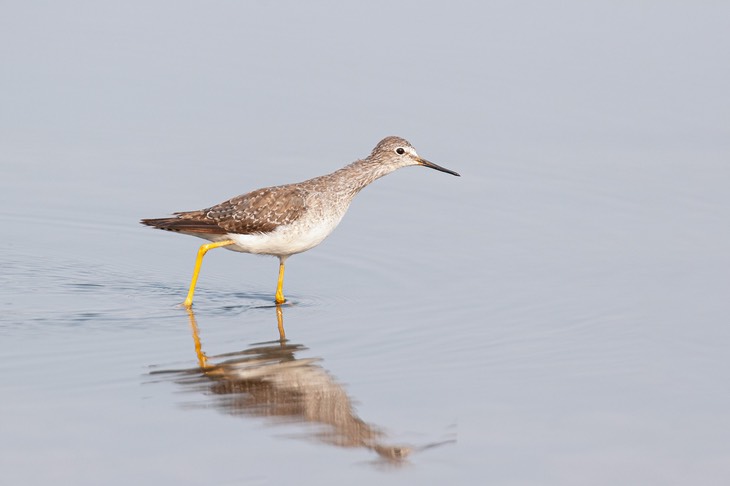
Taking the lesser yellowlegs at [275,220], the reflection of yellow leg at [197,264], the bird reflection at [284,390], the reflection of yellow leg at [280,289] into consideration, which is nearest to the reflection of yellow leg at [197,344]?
the bird reflection at [284,390]

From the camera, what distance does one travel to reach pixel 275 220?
49.9 ft

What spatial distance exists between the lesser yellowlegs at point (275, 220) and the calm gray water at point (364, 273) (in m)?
0.53

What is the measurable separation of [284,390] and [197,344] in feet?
5.25

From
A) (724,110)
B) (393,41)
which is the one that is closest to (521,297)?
(724,110)

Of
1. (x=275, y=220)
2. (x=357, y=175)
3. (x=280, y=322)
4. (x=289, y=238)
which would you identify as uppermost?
(x=357, y=175)

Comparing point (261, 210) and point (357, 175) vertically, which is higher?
point (357, 175)

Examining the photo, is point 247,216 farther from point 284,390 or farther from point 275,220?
point 284,390

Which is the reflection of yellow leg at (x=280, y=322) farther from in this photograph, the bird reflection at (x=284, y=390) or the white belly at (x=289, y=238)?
the white belly at (x=289, y=238)

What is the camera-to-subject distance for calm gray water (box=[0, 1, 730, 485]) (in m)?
10.5

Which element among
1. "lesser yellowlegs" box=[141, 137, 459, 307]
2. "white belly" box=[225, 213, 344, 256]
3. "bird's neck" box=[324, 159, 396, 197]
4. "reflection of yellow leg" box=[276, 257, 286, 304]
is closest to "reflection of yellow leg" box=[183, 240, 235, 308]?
"lesser yellowlegs" box=[141, 137, 459, 307]

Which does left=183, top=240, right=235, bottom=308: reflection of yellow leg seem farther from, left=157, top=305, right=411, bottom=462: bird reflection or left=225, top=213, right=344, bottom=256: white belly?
left=157, top=305, right=411, bottom=462: bird reflection

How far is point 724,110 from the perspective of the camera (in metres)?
20.5

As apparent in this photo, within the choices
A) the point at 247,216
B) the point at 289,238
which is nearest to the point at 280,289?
the point at 289,238

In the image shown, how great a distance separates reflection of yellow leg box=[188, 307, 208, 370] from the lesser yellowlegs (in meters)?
0.76
